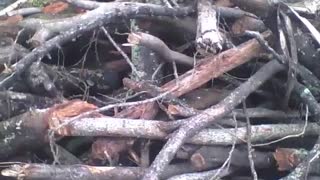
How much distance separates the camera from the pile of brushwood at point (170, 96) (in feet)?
6.61

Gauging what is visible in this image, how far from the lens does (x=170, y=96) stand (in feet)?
6.81

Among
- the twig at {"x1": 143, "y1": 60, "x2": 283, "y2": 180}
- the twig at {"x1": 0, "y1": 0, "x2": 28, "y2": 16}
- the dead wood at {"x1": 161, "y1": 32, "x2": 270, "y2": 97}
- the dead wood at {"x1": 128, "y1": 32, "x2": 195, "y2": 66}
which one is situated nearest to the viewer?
the twig at {"x1": 143, "y1": 60, "x2": 283, "y2": 180}

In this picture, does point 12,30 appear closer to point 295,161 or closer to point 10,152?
point 10,152

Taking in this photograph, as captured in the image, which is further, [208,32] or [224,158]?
[224,158]

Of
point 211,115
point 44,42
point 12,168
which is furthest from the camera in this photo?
point 44,42

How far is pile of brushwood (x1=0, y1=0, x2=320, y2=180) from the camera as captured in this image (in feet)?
6.61

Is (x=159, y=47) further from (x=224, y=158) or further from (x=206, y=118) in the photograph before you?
(x=224, y=158)

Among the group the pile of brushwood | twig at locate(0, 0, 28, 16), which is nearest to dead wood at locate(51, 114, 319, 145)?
the pile of brushwood

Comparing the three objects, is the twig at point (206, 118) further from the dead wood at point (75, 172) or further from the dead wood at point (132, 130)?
the dead wood at point (75, 172)

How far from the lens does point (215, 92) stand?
2242mm

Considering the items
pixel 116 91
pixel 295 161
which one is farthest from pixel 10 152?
pixel 295 161

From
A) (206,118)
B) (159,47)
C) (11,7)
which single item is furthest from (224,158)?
(11,7)

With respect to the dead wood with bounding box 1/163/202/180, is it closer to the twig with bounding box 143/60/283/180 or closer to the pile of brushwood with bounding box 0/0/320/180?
the pile of brushwood with bounding box 0/0/320/180

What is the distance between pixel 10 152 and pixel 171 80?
25.3 inches
